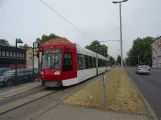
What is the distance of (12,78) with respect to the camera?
1641 cm

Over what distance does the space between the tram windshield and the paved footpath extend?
21.5 ft

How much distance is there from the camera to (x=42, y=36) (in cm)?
7531

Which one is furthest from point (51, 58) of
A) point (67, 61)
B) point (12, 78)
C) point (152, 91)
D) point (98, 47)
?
point (98, 47)

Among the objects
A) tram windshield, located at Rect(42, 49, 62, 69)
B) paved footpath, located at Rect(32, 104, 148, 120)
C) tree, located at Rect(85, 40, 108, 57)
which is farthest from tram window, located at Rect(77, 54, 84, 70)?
tree, located at Rect(85, 40, 108, 57)

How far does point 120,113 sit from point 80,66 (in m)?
9.67

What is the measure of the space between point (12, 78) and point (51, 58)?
4419 millimetres

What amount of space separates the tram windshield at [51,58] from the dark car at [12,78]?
3662 millimetres

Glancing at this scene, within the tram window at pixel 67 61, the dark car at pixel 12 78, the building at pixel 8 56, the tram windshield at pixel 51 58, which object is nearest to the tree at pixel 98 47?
the building at pixel 8 56

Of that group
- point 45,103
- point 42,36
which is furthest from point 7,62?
point 45,103

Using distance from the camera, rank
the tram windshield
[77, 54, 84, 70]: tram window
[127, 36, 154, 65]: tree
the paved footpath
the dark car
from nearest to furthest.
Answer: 1. the paved footpath
2. the tram windshield
3. the dark car
4. [77, 54, 84, 70]: tram window
5. [127, 36, 154, 65]: tree

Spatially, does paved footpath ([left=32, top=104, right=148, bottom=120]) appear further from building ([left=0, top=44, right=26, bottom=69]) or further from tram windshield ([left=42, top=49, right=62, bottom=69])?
building ([left=0, top=44, right=26, bottom=69])

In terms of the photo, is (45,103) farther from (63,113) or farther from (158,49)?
(158,49)

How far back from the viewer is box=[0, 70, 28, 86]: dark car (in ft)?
51.4

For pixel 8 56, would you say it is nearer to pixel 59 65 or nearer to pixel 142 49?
pixel 59 65
